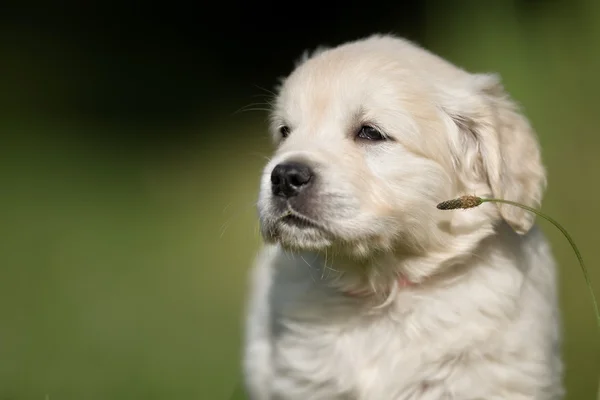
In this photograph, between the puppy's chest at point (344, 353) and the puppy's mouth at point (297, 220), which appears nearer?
the puppy's mouth at point (297, 220)

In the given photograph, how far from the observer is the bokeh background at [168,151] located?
13.6 feet

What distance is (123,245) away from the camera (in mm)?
4500

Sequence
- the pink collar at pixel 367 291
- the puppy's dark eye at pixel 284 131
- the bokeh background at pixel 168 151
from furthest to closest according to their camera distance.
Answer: the bokeh background at pixel 168 151
the puppy's dark eye at pixel 284 131
the pink collar at pixel 367 291

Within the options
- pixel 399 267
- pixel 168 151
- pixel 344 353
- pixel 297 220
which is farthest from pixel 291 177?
pixel 168 151

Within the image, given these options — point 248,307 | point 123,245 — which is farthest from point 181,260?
point 248,307

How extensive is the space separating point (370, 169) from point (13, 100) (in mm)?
2436

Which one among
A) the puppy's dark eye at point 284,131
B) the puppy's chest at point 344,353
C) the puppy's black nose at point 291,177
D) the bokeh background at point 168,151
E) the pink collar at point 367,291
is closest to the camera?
the puppy's black nose at point 291,177

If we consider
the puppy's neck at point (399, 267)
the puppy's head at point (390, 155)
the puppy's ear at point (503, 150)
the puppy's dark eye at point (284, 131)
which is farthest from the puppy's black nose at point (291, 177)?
the puppy's ear at point (503, 150)

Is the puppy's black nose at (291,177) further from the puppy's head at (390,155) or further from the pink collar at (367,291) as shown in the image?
the pink collar at (367,291)

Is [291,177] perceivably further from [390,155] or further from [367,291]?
[367,291]

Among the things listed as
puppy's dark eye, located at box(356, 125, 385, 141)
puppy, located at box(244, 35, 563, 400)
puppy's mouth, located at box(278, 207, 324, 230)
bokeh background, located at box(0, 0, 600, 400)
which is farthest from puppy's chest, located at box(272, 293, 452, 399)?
bokeh background, located at box(0, 0, 600, 400)

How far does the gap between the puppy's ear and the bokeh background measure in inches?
46.4

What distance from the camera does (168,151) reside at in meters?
4.49

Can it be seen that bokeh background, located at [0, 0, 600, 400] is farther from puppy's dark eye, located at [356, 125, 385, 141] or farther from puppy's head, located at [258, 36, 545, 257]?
puppy's dark eye, located at [356, 125, 385, 141]
